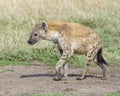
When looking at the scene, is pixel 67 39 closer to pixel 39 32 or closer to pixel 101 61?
pixel 39 32

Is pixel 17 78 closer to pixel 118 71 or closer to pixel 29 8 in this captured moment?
pixel 118 71

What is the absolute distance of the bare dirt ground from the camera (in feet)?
24.9

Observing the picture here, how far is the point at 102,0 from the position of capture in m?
15.8

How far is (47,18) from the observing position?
1395 cm

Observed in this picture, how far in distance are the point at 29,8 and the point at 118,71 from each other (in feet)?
16.9

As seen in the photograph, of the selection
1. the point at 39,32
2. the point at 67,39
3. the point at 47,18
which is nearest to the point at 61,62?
the point at 67,39

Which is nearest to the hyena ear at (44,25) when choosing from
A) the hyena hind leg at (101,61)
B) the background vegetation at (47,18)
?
the hyena hind leg at (101,61)

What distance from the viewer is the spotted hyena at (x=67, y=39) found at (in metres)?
8.57

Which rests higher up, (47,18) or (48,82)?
(47,18)

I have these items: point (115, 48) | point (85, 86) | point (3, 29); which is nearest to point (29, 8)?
point (3, 29)

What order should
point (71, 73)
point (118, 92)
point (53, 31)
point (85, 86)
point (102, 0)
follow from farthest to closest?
point (102, 0)
point (71, 73)
point (53, 31)
point (85, 86)
point (118, 92)

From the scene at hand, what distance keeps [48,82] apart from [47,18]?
5686 mm

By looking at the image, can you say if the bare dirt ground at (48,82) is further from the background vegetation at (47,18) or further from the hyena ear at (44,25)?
the hyena ear at (44,25)

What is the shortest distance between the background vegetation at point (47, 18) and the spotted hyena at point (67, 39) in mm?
1734
